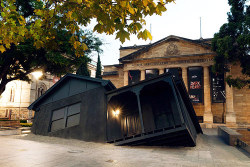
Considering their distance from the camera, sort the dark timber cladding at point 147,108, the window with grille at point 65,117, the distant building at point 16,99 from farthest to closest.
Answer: the distant building at point 16,99 → the window with grille at point 65,117 → the dark timber cladding at point 147,108

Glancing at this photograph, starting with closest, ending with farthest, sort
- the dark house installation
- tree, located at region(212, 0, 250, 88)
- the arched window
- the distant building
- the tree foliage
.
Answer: the dark house installation → the tree foliage → tree, located at region(212, 0, 250, 88) → the distant building → the arched window

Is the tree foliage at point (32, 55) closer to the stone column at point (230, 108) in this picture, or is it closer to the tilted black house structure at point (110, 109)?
the tilted black house structure at point (110, 109)

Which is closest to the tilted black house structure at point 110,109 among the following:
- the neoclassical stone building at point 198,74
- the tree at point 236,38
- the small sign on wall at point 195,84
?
the tree at point 236,38

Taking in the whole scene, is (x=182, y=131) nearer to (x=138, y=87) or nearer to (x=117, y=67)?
(x=138, y=87)

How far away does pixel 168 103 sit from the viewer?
44.1ft

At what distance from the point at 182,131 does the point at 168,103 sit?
4.42 meters

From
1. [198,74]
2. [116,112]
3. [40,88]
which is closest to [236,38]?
[198,74]

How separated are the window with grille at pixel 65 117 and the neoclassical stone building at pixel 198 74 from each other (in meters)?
19.4

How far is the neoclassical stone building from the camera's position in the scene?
28938mm

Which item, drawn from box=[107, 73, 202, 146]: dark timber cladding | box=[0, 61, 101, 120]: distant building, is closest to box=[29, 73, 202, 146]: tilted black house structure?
box=[107, 73, 202, 146]: dark timber cladding

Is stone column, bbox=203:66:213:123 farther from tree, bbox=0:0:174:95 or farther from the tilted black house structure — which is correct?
tree, bbox=0:0:174:95

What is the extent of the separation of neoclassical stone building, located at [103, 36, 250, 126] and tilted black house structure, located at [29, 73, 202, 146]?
1566 cm

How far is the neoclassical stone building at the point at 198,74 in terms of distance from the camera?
28938 mm

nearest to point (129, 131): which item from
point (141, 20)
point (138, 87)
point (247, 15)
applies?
point (138, 87)
